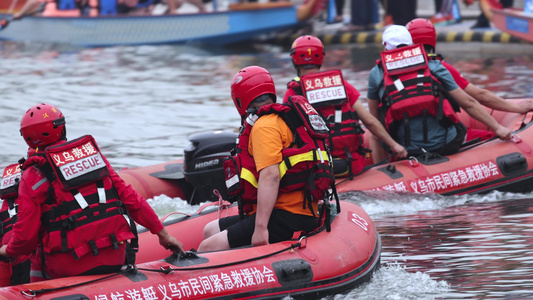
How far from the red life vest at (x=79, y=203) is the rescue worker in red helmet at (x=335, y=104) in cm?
276

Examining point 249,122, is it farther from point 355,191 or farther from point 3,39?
point 3,39

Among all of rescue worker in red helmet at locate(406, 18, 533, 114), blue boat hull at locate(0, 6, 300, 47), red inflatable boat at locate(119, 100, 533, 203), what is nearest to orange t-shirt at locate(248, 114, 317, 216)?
red inflatable boat at locate(119, 100, 533, 203)

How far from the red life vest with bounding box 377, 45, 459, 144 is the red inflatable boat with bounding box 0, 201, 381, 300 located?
2.22 m

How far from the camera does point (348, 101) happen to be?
7.43m

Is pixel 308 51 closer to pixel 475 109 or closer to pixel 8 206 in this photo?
pixel 475 109

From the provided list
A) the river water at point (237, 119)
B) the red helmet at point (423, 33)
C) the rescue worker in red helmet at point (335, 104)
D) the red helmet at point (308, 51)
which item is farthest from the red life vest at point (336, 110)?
the red helmet at point (423, 33)

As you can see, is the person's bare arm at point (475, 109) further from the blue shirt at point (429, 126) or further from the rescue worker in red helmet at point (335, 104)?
the rescue worker in red helmet at point (335, 104)

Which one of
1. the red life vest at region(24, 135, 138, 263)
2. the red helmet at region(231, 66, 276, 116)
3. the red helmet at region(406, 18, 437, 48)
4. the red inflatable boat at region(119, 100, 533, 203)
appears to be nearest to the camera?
the red life vest at region(24, 135, 138, 263)

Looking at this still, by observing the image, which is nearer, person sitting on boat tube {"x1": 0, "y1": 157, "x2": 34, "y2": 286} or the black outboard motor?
person sitting on boat tube {"x1": 0, "y1": 157, "x2": 34, "y2": 286}

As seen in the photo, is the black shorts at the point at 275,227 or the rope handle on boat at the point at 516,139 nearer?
the black shorts at the point at 275,227

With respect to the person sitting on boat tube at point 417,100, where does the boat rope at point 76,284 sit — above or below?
above

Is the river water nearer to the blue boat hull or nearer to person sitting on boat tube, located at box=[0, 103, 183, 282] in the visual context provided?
the blue boat hull

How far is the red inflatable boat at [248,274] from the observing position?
4.66m

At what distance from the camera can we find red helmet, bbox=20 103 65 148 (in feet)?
15.3
